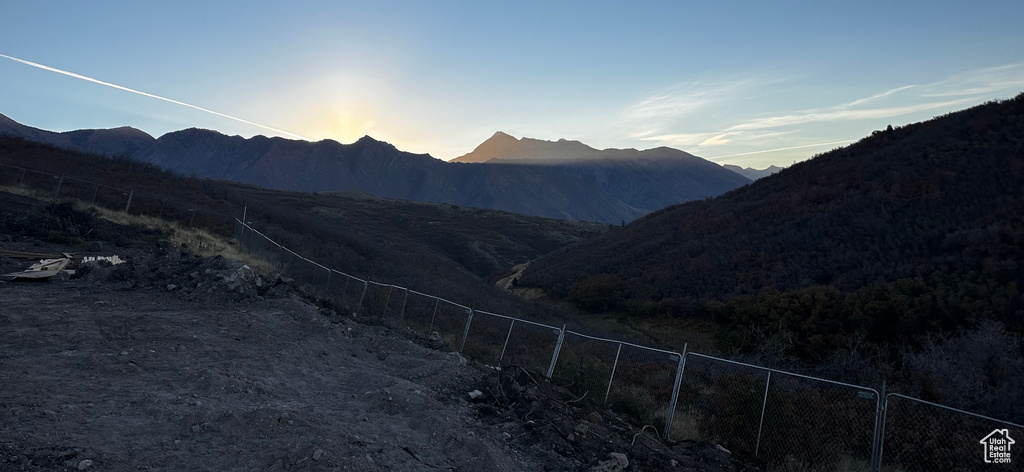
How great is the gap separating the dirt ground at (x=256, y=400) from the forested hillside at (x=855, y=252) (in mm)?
12708

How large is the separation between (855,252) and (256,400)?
23.5 meters

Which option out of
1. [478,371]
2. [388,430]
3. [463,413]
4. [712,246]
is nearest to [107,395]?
[388,430]

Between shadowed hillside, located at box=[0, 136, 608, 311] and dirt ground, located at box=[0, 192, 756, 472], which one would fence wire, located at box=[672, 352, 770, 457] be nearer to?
dirt ground, located at box=[0, 192, 756, 472]

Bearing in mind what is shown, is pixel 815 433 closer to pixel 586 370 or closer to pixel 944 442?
pixel 944 442

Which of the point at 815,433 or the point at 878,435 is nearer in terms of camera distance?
the point at 878,435

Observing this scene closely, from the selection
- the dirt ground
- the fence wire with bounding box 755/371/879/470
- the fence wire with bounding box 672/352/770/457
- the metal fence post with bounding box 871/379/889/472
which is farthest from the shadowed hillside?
the metal fence post with bounding box 871/379/889/472

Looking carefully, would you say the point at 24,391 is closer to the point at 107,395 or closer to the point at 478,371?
the point at 107,395

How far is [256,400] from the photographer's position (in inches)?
277

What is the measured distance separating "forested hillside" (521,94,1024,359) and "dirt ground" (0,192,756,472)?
12708 mm

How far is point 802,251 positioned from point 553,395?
67.5 ft

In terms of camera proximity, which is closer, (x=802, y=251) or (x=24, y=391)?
(x=24, y=391)

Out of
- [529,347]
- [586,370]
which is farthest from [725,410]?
[529,347]

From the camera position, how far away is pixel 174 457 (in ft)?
16.3

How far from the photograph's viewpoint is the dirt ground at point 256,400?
518 centimetres
